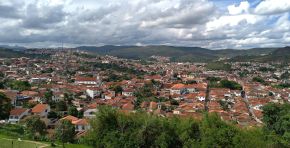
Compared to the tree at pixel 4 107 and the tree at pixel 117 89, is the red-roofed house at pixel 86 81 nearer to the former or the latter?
the tree at pixel 117 89

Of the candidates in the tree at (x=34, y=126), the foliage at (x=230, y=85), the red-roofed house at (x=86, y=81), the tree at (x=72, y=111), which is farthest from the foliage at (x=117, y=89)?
the tree at (x=34, y=126)

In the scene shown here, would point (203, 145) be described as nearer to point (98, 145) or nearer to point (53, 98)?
point (98, 145)

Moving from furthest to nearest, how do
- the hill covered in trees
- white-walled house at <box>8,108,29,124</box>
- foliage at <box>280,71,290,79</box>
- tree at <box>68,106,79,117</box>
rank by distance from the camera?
foliage at <box>280,71,290,79</box> < tree at <box>68,106,79,117</box> < white-walled house at <box>8,108,29,124</box> < the hill covered in trees

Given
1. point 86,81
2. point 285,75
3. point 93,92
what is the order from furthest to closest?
point 285,75
point 86,81
point 93,92

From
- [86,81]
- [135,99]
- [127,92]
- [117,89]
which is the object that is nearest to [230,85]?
[127,92]

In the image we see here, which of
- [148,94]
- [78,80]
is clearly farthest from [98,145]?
[78,80]

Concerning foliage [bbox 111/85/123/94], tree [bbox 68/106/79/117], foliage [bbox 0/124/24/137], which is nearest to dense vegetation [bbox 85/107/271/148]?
foliage [bbox 0/124/24/137]

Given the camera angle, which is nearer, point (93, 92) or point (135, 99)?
point (135, 99)

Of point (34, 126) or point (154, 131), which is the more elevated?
point (154, 131)

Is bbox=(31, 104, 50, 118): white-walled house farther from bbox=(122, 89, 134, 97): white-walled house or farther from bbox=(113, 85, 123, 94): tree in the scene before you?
bbox=(113, 85, 123, 94): tree

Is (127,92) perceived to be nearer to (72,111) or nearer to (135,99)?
(135,99)

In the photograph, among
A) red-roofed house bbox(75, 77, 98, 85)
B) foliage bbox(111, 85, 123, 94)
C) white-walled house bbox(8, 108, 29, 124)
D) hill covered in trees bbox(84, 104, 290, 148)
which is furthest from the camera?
red-roofed house bbox(75, 77, 98, 85)
